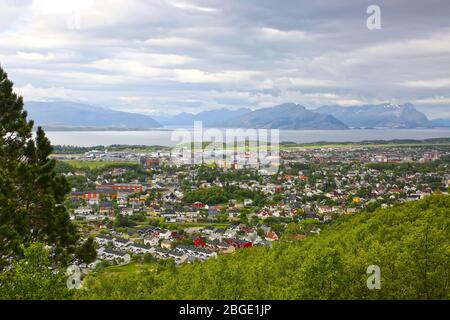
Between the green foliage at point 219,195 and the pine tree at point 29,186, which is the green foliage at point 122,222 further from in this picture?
the pine tree at point 29,186

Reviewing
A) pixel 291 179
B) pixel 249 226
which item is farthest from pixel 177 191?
pixel 249 226

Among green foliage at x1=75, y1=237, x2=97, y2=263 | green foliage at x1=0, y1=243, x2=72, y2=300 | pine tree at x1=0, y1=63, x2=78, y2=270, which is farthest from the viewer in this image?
green foliage at x1=75, y1=237, x2=97, y2=263

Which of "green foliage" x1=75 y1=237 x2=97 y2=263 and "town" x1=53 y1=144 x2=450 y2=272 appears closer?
"green foliage" x1=75 y1=237 x2=97 y2=263

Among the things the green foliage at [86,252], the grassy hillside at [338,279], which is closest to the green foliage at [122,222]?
the grassy hillside at [338,279]

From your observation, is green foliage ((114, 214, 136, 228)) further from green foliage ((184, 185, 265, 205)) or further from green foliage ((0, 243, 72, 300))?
green foliage ((0, 243, 72, 300))

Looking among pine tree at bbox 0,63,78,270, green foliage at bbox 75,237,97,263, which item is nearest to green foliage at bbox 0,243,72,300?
pine tree at bbox 0,63,78,270

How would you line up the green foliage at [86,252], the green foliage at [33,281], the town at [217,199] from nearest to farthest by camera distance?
the green foliage at [33,281]
the green foliage at [86,252]
the town at [217,199]

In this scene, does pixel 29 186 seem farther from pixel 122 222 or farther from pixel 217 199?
pixel 217 199
